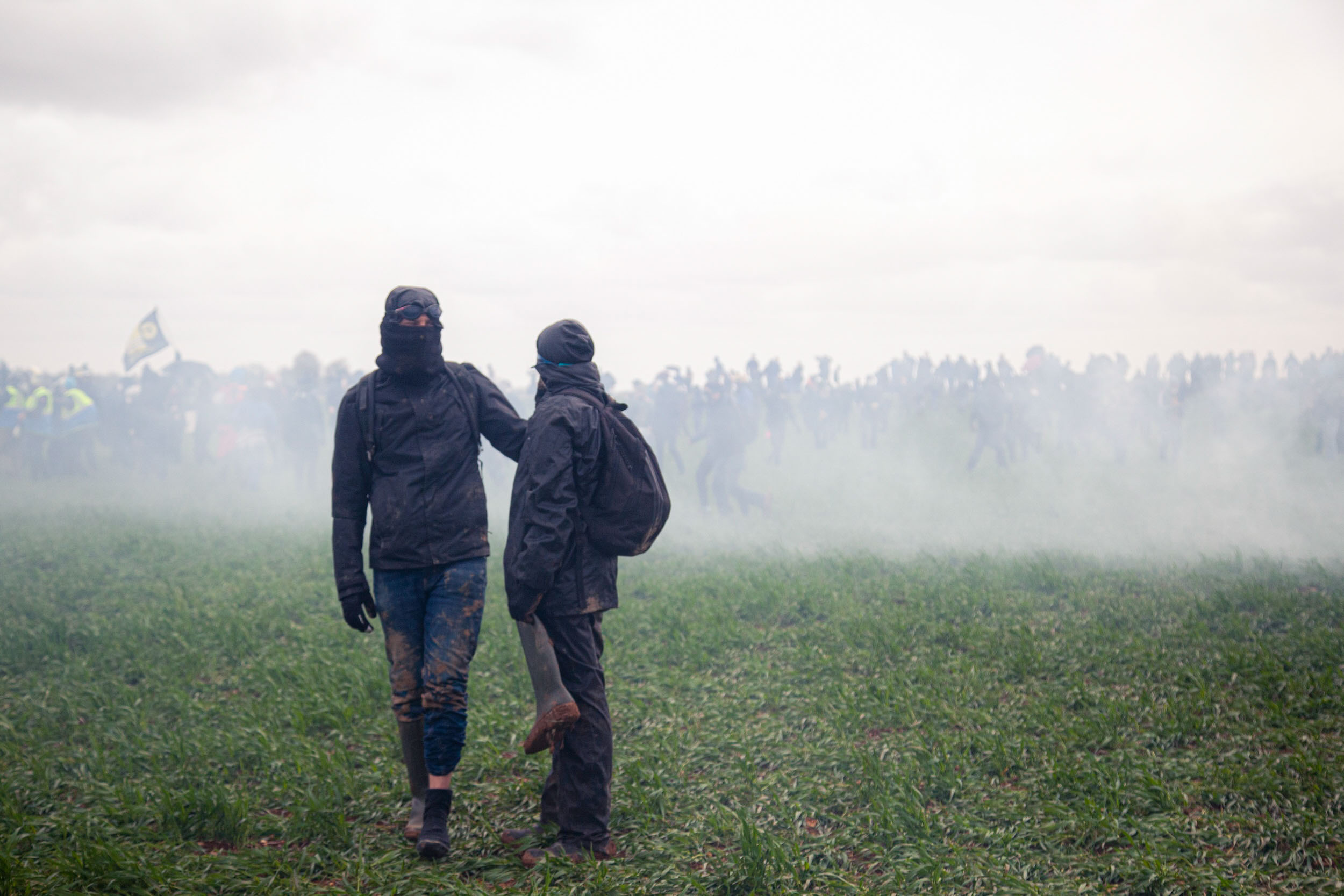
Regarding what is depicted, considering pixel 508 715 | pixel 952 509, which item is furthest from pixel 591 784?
pixel 952 509

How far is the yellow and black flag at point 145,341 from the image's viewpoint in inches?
899

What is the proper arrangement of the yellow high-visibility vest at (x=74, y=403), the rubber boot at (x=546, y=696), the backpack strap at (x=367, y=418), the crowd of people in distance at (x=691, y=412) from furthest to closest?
the yellow high-visibility vest at (x=74, y=403) < the crowd of people in distance at (x=691, y=412) < the backpack strap at (x=367, y=418) < the rubber boot at (x=546, y=696)

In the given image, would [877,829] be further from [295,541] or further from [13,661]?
[295,541]

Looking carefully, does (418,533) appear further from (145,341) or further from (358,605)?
(145,341)

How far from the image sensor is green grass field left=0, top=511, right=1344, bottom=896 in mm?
3539

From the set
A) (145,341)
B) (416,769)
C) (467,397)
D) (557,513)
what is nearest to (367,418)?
(467,397)

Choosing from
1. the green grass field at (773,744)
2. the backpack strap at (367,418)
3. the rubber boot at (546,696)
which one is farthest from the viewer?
the backpack strap at (367,418)

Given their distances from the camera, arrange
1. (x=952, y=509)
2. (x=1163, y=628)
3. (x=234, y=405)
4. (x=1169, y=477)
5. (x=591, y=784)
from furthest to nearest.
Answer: (x=234, y=405) < (x=1169, y=477) < (x=952, y=509) < (x=1163, y=628) < (x=591, y=784)

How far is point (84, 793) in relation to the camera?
4.52m

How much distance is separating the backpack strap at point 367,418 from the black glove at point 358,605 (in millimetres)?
568

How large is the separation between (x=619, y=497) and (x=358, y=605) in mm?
1252

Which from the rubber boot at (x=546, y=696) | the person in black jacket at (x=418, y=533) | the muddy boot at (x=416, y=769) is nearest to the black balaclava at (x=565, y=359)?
the person in black jacket at (x=418, y=533)

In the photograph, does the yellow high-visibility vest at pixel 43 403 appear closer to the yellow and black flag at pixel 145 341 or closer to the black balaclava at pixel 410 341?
the yellow and black flag at pixel 145 341

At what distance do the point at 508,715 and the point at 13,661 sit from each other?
4.66 meters
